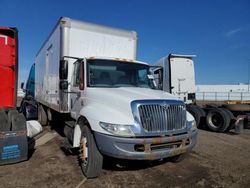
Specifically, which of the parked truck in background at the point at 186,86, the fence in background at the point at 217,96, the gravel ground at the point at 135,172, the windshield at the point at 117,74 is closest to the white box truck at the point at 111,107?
the windshield at the point at 117,74

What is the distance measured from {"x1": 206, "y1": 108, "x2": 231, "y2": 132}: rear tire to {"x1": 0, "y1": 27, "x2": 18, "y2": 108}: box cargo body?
7.98 m

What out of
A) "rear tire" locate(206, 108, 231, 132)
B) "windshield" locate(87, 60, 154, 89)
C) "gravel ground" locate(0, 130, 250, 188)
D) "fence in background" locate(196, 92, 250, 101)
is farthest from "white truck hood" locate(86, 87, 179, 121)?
"fence in background" locate(196, 92, 250, 101)

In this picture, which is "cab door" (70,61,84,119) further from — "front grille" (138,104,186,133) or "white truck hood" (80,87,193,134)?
"front grille" (138,104,186,133)

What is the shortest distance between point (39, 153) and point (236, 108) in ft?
27.4

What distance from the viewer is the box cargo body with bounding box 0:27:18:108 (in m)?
6.46

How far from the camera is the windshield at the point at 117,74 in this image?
5702mm

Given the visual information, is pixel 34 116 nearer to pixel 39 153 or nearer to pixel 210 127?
pixel 39 153

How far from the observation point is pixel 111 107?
471cm

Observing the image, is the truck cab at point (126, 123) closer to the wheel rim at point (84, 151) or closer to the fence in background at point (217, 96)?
the wheel rim at point (84, 151)

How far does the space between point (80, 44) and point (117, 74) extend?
170 cm

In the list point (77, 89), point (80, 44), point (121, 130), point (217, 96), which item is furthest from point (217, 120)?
point (217, 96)

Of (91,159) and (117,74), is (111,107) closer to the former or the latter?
(91,159)

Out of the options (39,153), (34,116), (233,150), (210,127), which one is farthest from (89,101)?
(34,116)

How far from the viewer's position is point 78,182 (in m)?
4.56
